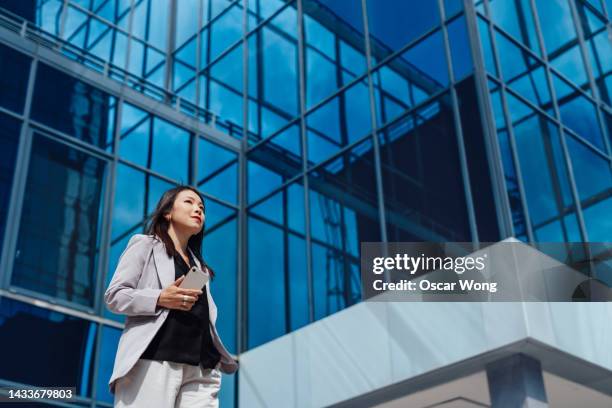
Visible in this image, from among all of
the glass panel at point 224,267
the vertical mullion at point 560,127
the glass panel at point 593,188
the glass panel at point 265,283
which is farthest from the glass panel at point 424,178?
the glass panel at point 224,267

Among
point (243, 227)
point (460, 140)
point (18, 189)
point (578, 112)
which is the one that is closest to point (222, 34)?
point (243, 227)

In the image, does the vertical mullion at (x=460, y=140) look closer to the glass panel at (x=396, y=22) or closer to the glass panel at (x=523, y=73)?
the glass panel at (x=396, y=22)

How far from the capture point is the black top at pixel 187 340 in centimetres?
264

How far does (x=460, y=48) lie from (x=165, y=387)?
9.29 meters

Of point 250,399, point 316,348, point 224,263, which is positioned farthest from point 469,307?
point 224,263

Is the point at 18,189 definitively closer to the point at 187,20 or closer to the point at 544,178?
the point at 544,178

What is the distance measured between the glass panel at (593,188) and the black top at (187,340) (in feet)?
29.0

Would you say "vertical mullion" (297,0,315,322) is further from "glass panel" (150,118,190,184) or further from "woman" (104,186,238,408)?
"woman" (104,186,238,408)

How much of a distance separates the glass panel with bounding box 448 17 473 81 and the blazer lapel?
28.1ft

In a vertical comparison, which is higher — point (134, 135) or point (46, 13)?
point (46, 13)

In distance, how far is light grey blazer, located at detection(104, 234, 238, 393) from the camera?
2633mm

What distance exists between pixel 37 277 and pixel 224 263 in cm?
364

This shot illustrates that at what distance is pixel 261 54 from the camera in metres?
15.2

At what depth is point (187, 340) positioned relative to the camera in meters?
2.71
